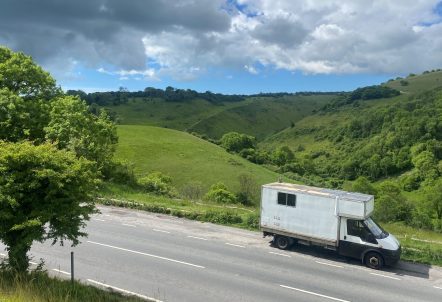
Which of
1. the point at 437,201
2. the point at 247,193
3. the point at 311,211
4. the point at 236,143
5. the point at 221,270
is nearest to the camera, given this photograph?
the point at 221,270

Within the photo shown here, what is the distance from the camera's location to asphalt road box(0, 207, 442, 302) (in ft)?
52.7

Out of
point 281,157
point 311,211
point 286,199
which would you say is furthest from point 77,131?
point 281,157

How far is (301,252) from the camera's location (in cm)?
2183

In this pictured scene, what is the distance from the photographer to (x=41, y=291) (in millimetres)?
10445

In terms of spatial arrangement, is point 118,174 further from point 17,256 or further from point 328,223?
point 17,256

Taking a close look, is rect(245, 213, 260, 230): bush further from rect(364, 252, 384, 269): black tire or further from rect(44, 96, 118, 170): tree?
rect(44, 96, 118, 170): tree

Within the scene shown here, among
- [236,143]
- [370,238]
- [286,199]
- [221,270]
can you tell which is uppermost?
[236,143]

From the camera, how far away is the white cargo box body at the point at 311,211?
20.4 m

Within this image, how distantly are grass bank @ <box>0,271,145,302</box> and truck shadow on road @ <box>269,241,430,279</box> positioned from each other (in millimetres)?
12168

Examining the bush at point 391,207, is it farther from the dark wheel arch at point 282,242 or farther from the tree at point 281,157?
the tree at point 281,157

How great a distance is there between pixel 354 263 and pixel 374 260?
1066 mm

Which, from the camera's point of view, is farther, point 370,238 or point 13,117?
point 13,117

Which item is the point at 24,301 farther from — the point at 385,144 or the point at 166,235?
the point at 385,144

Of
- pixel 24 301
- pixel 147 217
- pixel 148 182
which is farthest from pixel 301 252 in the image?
pixel 148 182
